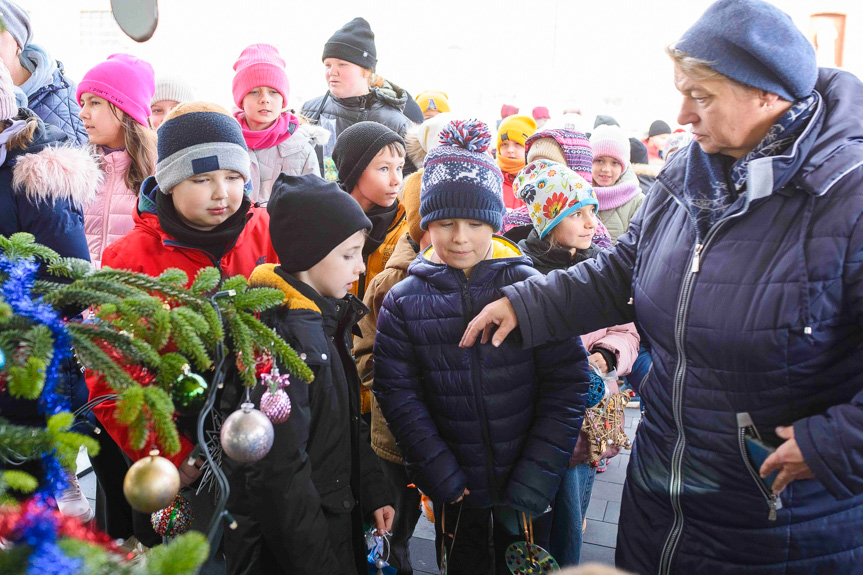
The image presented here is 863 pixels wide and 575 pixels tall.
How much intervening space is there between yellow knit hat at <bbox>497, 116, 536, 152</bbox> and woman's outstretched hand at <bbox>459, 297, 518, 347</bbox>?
2987 mm

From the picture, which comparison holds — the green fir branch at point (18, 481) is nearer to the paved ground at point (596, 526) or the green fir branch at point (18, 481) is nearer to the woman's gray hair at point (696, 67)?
the woman's gray hair at point (696, 67)

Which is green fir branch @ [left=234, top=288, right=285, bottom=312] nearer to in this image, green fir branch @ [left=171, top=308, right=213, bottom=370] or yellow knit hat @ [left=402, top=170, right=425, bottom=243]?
green fir branch @ [left=171, top=308, right=213, bottom=370]

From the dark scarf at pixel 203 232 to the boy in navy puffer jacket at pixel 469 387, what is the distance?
61 cm

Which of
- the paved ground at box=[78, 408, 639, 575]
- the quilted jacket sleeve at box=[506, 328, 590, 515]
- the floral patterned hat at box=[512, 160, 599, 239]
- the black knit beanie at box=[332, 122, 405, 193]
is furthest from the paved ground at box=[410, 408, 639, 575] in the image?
the black knit beanie at box=[332, 122, 405, 193]

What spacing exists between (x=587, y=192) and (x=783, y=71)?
4.68ft

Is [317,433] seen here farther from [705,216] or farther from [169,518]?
[705,216]

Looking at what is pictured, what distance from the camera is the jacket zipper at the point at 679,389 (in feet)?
5.24

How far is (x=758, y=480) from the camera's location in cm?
152

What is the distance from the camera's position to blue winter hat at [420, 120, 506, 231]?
2.31m

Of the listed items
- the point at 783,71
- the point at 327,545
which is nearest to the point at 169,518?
the point at 327,545

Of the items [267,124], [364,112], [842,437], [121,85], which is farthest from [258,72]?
[842,437]

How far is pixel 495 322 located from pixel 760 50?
1.03 metres

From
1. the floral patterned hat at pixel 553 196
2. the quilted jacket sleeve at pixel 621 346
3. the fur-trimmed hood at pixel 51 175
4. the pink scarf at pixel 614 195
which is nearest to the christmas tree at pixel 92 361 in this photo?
the fur-trimmed hood at pixel 51 175

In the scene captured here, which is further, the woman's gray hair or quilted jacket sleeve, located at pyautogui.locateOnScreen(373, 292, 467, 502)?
quilted jacket sleeve, located at pyautogui.locateOnScreen(373, 292, 467, 502)
